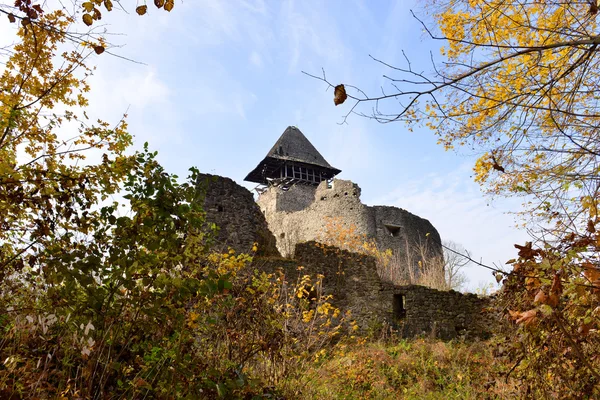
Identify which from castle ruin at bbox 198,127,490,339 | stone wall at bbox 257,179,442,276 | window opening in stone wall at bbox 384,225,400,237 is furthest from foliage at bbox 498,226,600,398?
window opening in stone wall at bbox 384,225,400,237

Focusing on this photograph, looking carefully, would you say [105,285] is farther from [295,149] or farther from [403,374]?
[295,149]

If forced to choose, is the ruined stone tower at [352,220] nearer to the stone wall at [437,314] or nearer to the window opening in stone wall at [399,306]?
the stone wall at [437,314]

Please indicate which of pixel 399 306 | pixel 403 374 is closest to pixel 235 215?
pixel 403 374

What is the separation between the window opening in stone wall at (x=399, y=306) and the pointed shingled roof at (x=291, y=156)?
20.1 metres

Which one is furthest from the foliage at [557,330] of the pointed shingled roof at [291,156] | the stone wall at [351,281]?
the pointed shingled roof at [291,156]

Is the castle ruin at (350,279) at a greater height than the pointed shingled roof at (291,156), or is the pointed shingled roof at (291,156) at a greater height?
the pointed shingled roof at (291,156)

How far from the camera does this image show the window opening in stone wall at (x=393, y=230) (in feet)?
59.8

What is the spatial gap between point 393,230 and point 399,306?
8287mm

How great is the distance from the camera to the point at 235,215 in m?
9.27

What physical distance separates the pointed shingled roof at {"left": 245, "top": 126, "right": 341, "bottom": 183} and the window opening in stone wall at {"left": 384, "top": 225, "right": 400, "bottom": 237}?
12750mm

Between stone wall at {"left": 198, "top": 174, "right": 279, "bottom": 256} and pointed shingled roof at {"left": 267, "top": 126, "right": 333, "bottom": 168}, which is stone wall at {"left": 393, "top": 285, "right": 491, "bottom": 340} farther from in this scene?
pointed shingled roof at {"left": 267, "top": 126, "right": 333, "bottom": 168}

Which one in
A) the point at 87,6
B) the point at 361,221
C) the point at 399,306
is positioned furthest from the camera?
Result: the point at 361,221

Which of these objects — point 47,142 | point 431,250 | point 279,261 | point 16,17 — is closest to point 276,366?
point 47,142

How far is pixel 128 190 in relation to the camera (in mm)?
2682
